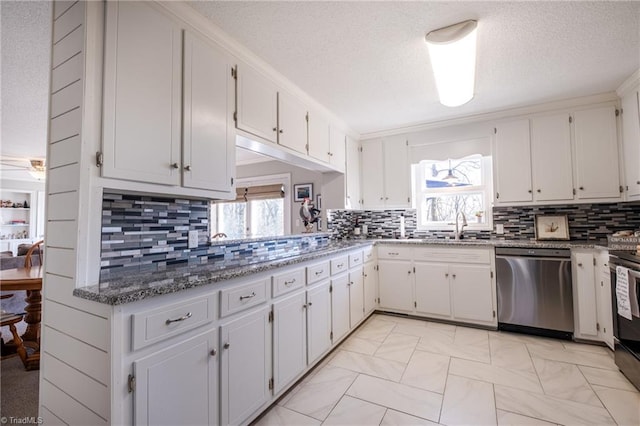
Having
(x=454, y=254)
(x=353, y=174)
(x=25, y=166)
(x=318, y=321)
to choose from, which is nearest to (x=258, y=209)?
(x=353, y=174)

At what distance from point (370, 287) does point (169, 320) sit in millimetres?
2495

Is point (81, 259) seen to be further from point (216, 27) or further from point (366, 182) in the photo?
point (366, 182)

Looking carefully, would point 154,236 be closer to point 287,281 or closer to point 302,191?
point 287,281

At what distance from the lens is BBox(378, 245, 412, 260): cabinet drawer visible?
3338 mm

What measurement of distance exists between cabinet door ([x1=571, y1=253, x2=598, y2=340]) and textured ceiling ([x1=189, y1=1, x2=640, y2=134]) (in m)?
1.63

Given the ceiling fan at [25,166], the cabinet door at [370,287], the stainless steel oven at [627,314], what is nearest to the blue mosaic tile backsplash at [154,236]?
the cabinet door at [370,287]

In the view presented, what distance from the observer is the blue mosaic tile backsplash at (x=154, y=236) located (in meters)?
1.50

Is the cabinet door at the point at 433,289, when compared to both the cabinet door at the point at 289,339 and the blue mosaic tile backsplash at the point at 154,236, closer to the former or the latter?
the cabinet door at the point at 289,339

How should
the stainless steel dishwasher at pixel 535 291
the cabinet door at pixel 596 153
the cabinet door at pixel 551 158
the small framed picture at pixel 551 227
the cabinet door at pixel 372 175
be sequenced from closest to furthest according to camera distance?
the stainless steel dishwasher at pixel 535 291 < the cabinet door at pixel 596 153 < the cabinet door at pixel 551 158 < the small framed picture at pixel 551 227 < the cabinet door at pixel 372 175

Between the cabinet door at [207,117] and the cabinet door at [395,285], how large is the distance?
→ 226 centimetres

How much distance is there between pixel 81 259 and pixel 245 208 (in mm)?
1945

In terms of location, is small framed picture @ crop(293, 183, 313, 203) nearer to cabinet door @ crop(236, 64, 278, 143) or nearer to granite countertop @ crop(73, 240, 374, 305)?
cabinet door @ crop(236, 64, 278, 143)

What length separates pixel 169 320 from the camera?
119 cm

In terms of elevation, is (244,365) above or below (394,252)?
below
